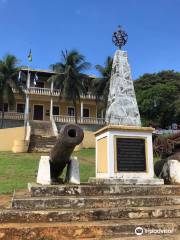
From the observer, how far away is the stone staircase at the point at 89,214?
480 centimetres

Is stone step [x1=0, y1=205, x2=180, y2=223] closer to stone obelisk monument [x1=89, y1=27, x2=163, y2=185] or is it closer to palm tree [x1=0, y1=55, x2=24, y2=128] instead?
stone obelisk monument [x1=89, y1=27, x2=163, y2=185]

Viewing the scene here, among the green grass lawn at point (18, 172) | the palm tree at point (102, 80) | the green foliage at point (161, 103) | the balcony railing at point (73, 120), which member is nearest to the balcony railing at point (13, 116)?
the balcony railing at point (73, 120)

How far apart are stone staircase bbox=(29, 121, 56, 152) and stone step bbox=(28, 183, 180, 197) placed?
766 inches

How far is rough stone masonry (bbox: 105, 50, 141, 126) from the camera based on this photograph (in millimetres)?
8656

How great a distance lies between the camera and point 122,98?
8.84 meters

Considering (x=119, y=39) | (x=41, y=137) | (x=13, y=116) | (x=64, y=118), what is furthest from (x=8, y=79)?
(x=119, y=39)

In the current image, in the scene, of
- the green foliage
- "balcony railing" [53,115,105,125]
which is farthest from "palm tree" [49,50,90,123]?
the green foliage

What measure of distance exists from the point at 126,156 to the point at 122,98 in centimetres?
167

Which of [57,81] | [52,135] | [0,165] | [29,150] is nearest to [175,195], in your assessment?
[0,165]

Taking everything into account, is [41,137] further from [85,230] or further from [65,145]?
[85,230]

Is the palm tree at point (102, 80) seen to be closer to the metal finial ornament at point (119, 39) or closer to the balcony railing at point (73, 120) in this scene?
the balcony railing at point (73, 120)

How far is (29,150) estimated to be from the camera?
25.7m

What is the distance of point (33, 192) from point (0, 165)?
1219 cm

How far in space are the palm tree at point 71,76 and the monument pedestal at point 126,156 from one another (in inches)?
1006
